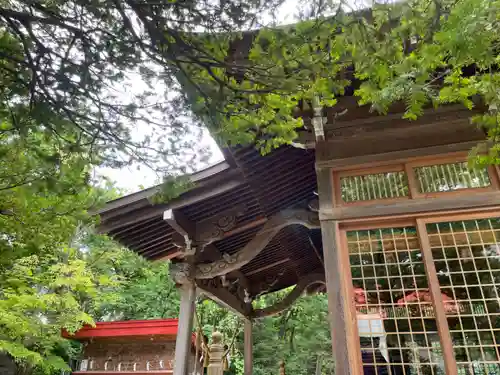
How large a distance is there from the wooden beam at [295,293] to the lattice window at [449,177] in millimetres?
4698

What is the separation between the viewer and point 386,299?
3857mm

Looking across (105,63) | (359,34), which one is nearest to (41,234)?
(105,63)

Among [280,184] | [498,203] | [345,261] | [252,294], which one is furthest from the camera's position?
[252,294]

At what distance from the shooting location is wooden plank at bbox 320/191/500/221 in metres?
3.22

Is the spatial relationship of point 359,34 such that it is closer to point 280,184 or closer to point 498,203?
point 498,203

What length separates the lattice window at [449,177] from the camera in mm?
3377

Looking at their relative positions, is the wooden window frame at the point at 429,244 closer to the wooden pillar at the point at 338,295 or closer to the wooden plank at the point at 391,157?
the wooden pillar at the point at 338,295

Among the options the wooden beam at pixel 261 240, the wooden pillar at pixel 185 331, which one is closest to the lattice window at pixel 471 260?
the wooden beam at pixel 261 240

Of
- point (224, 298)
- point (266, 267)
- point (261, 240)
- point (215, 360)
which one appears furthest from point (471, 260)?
point (266, 267)

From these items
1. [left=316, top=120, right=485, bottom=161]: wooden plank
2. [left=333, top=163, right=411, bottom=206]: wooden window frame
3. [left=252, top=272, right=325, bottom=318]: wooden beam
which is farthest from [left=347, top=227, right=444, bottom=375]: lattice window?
[left=252, top=272, right=325, bottom=318]: wooden beam

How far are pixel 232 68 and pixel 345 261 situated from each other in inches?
90.8

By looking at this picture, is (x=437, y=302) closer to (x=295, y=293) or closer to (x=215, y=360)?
(x=215, y=360)

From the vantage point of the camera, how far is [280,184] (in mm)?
4602

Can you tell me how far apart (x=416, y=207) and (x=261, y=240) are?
2.20 meters
